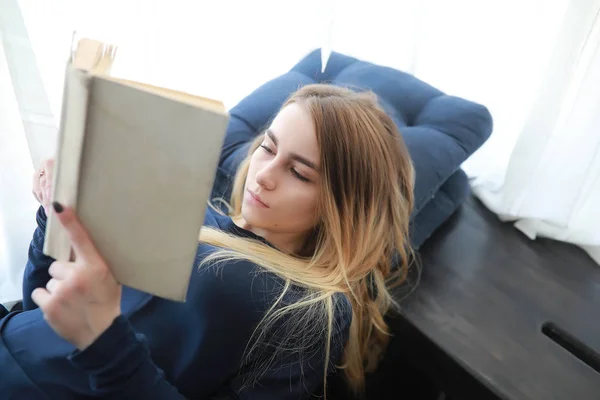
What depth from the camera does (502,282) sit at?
96 cm

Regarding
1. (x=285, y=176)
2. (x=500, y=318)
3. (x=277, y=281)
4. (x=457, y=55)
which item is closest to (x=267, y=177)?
(x=285, y=176)

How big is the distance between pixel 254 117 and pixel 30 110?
43 centimetres

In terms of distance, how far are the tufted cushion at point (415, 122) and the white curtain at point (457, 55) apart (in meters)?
0.07

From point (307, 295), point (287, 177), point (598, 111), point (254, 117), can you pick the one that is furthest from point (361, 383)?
point (598, 111)

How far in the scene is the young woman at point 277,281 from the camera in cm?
63

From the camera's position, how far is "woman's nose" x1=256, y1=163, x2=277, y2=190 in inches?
27.3

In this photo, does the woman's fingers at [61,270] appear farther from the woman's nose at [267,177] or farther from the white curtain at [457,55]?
the white curtain at [457,55]

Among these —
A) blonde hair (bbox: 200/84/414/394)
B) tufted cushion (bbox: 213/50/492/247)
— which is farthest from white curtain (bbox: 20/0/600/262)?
blonde hair (bbox: 200/84/414/394)

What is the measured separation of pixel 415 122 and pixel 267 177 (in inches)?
20.6

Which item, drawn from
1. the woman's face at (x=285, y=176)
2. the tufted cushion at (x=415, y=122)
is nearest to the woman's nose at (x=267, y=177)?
the woman's face at (x=285, y=176)

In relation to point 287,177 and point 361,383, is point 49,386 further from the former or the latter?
point 361,383

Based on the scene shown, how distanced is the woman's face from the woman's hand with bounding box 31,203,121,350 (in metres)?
0.32

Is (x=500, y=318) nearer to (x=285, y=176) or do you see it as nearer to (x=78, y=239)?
(x=285, y=176)

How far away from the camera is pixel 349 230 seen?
78 cm
